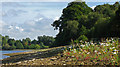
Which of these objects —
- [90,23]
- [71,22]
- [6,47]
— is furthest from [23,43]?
[90,23]

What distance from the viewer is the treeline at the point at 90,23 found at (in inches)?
650

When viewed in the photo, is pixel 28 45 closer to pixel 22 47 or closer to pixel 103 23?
pixel 22 47

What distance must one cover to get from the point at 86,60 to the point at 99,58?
650 mm

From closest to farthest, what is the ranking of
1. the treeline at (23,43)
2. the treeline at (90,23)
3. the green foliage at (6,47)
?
1. the treeline at (90,23)
2. the green foliage at (6,47)
3. the treeline at (23,43)

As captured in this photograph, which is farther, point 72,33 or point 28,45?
point 28,45

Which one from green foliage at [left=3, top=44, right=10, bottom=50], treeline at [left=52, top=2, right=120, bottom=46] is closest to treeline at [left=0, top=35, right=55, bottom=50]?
green foliage at [left=3, top=44, right=10, bottom=50]

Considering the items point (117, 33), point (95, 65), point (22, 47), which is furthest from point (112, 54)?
point (22, 47)

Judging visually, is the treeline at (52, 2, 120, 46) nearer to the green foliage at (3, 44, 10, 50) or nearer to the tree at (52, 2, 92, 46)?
the tree at (52, 2, 92, 46)

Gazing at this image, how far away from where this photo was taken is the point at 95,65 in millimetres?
7266

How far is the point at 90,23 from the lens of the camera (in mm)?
21188

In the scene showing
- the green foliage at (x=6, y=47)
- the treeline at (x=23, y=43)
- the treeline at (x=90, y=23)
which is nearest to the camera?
the treeline at (x=90, y=23)

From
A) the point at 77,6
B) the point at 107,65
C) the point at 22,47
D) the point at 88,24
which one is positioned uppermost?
the point at 77,6

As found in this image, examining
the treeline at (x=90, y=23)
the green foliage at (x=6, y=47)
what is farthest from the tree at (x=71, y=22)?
the green foliage at (x=6, y=47)

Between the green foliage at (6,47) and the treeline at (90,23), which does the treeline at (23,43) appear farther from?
the treeline at (90,23)
